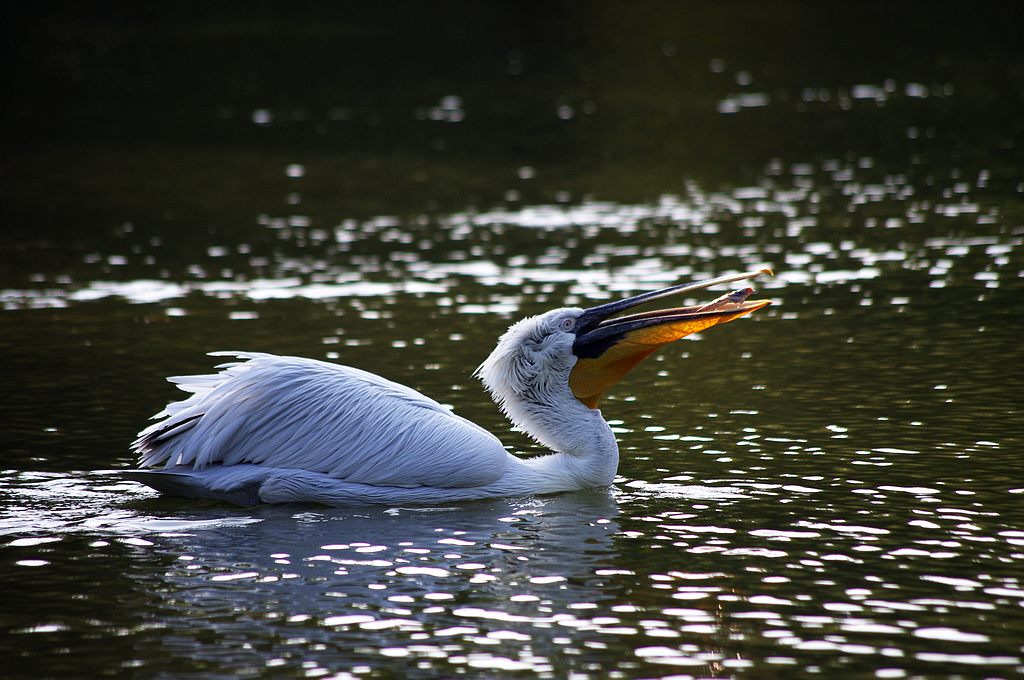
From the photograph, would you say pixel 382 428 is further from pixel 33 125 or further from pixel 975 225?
pixel 33 125

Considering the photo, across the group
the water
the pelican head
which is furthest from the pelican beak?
the water

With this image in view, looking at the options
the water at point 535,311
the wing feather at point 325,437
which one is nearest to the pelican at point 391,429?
the wing feather at point 325,437

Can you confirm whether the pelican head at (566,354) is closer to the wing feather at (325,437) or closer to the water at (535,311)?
the wing feather at (325,437)

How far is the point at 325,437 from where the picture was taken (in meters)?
6.77

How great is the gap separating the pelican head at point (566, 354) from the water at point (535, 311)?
1.55 feet

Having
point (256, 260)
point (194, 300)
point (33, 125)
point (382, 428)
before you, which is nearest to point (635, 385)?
point (382, 428)

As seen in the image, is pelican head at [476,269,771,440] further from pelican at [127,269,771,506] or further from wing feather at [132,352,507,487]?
wing feather at [132,352,507,487]

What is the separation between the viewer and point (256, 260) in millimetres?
12852

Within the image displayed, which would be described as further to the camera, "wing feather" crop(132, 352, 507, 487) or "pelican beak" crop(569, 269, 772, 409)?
"pelican beak" crop(569, 269, 772, 409)

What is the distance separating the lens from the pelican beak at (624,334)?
7.07 m

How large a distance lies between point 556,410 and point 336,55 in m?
23.9

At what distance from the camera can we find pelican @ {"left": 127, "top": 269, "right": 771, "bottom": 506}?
265 inches

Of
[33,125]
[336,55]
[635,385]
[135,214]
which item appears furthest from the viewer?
[336,55]

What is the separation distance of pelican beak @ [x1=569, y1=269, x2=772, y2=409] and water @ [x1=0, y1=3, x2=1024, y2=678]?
50 cm
